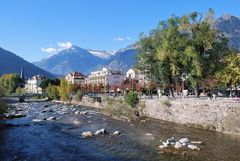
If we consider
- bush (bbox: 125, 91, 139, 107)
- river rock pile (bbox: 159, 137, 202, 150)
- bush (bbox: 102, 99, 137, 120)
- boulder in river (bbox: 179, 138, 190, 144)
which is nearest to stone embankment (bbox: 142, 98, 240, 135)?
bush (bbox: 102, 99, 137, 120)

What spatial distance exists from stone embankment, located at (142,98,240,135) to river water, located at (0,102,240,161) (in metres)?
1.60

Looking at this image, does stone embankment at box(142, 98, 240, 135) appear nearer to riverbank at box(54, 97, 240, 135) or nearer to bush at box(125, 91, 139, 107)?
riverbank at box(54, 97, 240, 135)

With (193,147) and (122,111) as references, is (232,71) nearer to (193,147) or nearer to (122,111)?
(122,111)

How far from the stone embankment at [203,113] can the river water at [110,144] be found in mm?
1602

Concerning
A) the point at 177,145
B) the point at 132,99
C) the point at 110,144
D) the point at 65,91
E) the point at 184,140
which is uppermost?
the point at 65,91

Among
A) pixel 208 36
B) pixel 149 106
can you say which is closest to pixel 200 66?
pixel 208 36

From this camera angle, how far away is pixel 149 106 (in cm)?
7050

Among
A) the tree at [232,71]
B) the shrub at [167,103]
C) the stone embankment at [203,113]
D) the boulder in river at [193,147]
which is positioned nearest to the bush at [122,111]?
the stone embankment at [203,113]

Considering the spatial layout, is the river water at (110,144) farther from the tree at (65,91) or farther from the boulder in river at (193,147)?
the tree at (65,91)

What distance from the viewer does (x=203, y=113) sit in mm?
52938

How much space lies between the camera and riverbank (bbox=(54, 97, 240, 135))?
47.1m

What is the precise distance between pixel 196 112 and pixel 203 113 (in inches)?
70.5

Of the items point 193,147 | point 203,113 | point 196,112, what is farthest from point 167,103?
point 193,147

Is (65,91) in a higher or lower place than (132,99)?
higher
